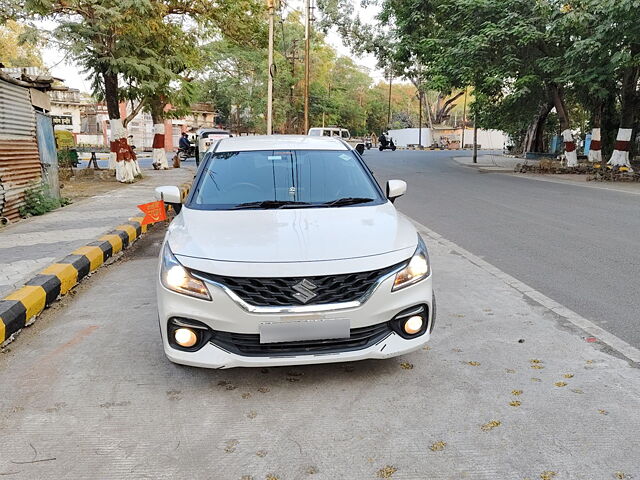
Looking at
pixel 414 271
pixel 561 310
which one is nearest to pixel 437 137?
pixel 561 310

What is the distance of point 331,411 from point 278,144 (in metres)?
2.62

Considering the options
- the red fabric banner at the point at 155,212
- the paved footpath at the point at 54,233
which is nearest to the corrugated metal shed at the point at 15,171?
the paved footpath at the point at 54,233

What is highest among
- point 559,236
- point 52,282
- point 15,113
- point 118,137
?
point 15,113

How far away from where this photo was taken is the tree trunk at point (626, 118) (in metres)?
19.3

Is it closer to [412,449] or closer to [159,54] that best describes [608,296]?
[412,449]

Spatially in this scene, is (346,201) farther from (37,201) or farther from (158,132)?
(158,132)

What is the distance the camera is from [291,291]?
314cm

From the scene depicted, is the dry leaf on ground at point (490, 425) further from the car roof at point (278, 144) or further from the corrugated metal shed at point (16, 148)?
A: the corrugated metal shed at point (16, 148)

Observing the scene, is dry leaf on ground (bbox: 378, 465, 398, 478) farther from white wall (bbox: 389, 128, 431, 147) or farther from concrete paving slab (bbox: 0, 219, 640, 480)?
white wall (bbox: 389, 128, 431, 147)

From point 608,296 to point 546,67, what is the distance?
16.0 meters

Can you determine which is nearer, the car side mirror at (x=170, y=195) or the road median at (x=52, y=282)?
the road median at (x=52, y=282)

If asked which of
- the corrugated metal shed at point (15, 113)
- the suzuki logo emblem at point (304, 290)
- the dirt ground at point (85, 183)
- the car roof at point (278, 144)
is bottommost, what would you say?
the dirt ground at point (85, 183)

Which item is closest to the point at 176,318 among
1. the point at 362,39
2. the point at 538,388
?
the point at 538,388

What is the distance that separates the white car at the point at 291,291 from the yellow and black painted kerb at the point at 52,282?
66.5 inches
